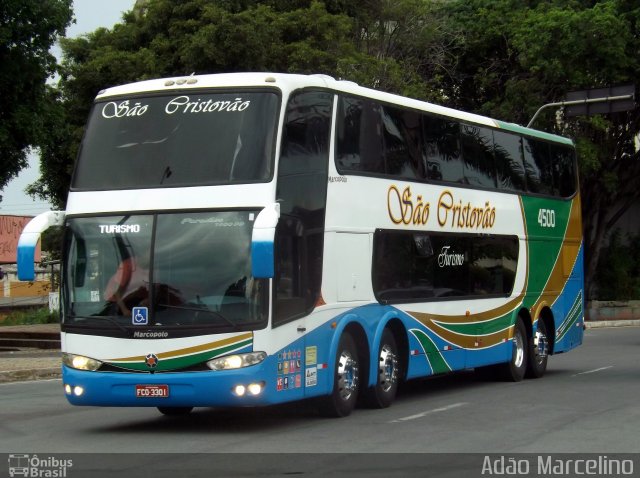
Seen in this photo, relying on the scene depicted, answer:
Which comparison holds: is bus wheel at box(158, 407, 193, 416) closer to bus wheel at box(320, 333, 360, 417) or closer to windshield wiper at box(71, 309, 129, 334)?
bus wheel at box(320, 333, 360, 417)

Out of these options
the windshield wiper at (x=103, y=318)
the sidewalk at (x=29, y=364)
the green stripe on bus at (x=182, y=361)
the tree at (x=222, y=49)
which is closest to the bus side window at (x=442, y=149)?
the green stripe on bus at (x=182, y=361)

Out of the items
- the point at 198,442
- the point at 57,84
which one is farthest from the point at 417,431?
the point at 57,84

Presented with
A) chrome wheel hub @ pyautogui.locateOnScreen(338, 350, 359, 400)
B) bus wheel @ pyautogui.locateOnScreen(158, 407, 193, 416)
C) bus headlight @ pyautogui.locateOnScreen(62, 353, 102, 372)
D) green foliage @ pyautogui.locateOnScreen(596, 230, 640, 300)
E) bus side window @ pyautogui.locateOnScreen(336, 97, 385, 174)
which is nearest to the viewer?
bus headlight @ pyautogui.locateOnScreen(62, 353, 102, 372)

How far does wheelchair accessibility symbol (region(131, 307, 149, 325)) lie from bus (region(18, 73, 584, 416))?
1 cm

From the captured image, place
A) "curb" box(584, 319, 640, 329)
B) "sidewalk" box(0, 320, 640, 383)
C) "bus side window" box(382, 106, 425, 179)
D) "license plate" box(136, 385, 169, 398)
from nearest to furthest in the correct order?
1. "license plate" box(136, 385, 169, 398)
2. "bus side window" box(382, 106, 425, 179)
3. "sidewalk" box(0, 320, 640, 383)
4. "curb" box(584, 319, 640, 329)

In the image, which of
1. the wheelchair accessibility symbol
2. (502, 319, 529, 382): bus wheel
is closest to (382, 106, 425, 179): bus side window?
the wheelchair accessibility symbol

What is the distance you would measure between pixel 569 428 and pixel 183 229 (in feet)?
15.1

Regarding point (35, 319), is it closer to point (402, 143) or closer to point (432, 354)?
point (432, 354)

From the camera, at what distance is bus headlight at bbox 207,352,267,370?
38.8 ft

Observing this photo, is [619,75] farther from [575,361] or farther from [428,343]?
[428,343]

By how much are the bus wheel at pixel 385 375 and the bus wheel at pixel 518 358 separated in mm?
4379

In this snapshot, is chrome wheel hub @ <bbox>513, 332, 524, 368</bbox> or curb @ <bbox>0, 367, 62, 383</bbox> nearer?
chrome wheel hub @ <bbox>513, 332, 524, 368</bbox>

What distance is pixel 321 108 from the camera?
1343 centimetres

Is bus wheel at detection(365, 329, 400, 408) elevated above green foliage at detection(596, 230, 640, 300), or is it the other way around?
green foliage at detection(596, 230, 640, 300)
